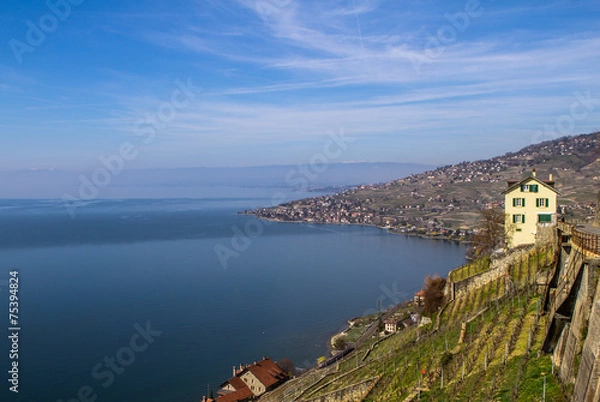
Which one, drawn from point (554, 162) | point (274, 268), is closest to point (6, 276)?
point (274, 268)

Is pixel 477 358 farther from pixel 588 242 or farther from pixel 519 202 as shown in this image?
pixel 519 202

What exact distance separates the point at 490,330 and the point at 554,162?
10810 cm

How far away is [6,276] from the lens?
4809cm

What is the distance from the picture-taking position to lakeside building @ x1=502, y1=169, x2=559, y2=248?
15.6m

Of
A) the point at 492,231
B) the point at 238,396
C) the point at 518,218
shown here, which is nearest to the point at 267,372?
the point at 238,396

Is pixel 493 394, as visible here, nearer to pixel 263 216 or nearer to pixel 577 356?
pixel 577 356

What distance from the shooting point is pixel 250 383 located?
21859 mm

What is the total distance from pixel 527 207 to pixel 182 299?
28.1m

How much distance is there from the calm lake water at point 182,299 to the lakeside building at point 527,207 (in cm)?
1383

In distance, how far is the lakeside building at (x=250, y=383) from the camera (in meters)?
21.1

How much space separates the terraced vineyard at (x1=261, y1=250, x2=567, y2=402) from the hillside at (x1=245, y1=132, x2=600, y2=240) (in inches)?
2196

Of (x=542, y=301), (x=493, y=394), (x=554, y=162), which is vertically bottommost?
(x=493, y=394)

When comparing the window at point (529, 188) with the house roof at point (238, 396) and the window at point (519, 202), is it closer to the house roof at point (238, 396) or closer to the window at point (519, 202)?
the window at point (519, 202)

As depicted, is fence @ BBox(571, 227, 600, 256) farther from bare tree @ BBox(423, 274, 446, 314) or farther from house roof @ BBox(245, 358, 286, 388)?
house roof @ BBox(245, 358, 286, 388)
